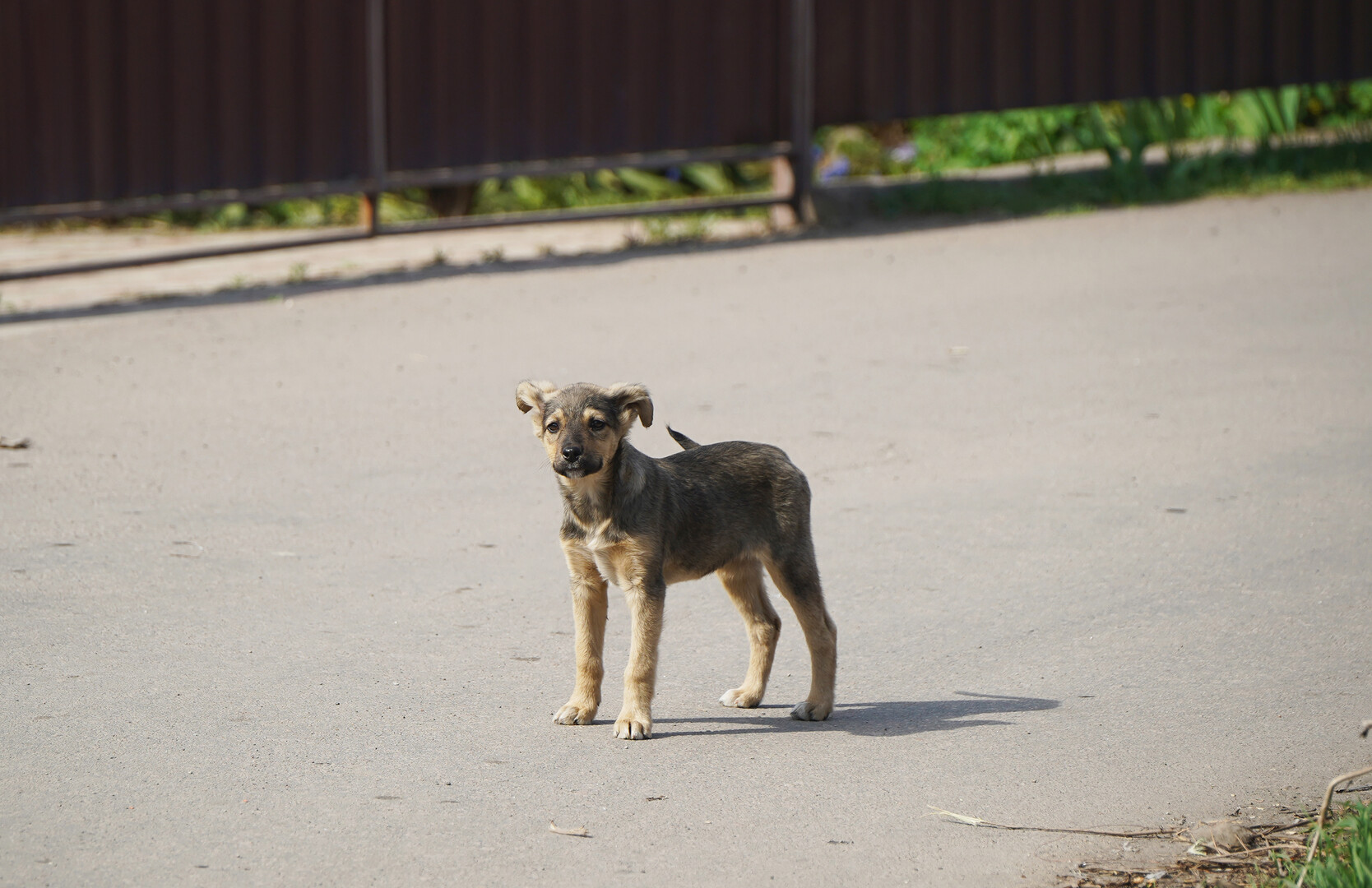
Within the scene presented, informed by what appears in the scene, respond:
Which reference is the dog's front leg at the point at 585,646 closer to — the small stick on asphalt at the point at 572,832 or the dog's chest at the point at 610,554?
the dog's chest at the point at 610,554

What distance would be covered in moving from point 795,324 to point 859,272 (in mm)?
1671

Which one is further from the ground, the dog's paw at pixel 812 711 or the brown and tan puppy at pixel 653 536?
the brown and tan puppy at pixel 653 536

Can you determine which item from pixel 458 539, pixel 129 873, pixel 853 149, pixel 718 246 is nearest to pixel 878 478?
pixel 458 539

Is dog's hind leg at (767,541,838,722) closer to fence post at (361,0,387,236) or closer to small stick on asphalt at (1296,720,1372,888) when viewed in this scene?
small stick on asphalt at (1296,720,1372,888)

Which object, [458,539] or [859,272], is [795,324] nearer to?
[859,272]

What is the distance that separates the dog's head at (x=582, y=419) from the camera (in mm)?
4848

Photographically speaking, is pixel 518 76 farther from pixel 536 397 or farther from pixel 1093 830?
pixel 1093 830

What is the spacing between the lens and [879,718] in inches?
206

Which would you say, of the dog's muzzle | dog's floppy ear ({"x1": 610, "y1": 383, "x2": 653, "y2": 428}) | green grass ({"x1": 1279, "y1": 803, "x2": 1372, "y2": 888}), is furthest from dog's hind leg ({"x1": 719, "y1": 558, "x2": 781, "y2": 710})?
green grass ({"x1": 1279, "y1": 803, "x2": 1372, "y2": 888})

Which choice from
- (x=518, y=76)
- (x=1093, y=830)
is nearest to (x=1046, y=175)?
(x=518, y=76)

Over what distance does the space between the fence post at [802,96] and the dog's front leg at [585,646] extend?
8.92 m

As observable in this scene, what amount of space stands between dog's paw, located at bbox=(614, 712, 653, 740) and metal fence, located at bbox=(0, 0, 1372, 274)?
300 inches

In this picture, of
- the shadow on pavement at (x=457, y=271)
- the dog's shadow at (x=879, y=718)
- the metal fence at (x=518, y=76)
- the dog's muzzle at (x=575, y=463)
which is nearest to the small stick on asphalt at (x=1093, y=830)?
the dog's shadow at (x=879, y=718)

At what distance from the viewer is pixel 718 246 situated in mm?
13000
